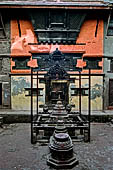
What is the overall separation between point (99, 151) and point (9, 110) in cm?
703

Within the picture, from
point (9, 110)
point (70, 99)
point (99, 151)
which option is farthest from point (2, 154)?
point (70, 99)

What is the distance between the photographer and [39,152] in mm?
5992

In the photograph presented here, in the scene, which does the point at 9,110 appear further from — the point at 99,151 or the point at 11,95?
the point at 99,151

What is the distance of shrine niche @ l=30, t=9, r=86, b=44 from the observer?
11659 millimetres

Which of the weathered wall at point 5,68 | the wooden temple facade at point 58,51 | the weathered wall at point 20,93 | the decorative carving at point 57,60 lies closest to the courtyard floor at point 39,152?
the weathered wall at point 20,93

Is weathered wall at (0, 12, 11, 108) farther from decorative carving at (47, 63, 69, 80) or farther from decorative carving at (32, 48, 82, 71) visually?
decorative carving at (47, 63, 69, 80)

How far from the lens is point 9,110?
461 inches

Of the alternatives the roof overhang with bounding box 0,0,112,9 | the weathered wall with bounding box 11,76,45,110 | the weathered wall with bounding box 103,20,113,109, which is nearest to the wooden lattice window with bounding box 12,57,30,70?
the weathered wall with bounding box 11,76,45,110

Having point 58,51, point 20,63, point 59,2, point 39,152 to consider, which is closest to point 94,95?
point 58,51

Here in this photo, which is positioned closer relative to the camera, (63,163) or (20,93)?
(63,163)

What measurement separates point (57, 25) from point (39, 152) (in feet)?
27.1

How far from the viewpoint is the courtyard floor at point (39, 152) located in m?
5.07

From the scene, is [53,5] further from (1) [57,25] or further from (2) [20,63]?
(2) [20,63]

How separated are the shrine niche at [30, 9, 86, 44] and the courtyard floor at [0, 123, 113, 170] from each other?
6081 mm
